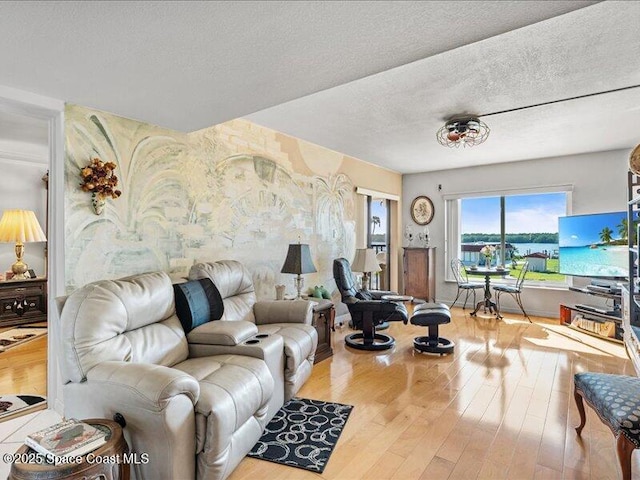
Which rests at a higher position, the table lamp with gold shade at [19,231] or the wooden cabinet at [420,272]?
the table lamp with gold shade at [19,231]

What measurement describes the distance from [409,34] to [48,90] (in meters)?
2.32

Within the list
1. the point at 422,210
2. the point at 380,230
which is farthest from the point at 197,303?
the point at 422,210

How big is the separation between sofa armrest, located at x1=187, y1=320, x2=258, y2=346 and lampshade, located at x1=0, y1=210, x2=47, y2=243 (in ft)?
13.0

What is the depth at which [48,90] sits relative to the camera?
239 centimetres

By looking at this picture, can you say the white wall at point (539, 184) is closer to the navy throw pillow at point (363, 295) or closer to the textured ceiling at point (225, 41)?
the navy throw pillow at point (363, 295)

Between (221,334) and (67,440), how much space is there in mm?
1089

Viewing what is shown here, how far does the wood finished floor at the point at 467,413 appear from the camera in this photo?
6.61ft

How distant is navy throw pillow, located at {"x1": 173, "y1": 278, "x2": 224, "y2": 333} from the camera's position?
2.63 m

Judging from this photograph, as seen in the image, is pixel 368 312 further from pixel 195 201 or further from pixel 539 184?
pixel 539 184

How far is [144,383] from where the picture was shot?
1.70 metres

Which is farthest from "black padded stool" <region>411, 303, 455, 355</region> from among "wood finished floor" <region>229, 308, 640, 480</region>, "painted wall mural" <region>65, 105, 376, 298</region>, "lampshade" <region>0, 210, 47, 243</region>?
"lampshade" <region>0, 210, 47, 243</region>

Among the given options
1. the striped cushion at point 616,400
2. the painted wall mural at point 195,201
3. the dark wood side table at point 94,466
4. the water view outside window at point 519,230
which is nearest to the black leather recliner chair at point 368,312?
the painted wall mural at point 195,201

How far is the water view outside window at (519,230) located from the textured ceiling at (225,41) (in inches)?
205

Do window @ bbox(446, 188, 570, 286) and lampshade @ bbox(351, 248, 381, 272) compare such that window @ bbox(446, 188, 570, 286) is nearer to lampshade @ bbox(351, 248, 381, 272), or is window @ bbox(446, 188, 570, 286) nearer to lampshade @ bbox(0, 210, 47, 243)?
lampshade @ bbox(351, 248, 381, 272)
